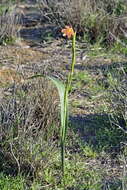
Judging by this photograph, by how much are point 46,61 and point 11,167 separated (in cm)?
201

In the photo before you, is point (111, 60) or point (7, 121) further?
point (111, 60)

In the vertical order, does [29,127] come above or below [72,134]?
above

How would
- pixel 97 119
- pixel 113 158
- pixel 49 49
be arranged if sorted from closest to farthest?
pixel 113 158, pixel 97 119, pixel 49 49

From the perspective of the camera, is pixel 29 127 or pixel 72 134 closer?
pixel 29 127

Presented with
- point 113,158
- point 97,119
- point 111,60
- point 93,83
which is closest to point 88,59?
point 111,60

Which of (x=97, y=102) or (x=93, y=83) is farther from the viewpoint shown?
(x=93, y=83)

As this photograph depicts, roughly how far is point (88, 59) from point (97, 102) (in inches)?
41.5

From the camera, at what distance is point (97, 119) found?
13.7ft

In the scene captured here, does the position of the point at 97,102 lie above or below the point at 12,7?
below

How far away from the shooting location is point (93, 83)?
489cm

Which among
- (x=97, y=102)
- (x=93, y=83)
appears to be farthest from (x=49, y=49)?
(x=97, y=102)

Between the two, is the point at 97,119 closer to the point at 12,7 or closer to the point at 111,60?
the point at 111,60

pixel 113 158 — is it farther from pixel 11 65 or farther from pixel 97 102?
pixel 11 65

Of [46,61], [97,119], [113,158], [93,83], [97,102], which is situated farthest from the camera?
[46,61]
